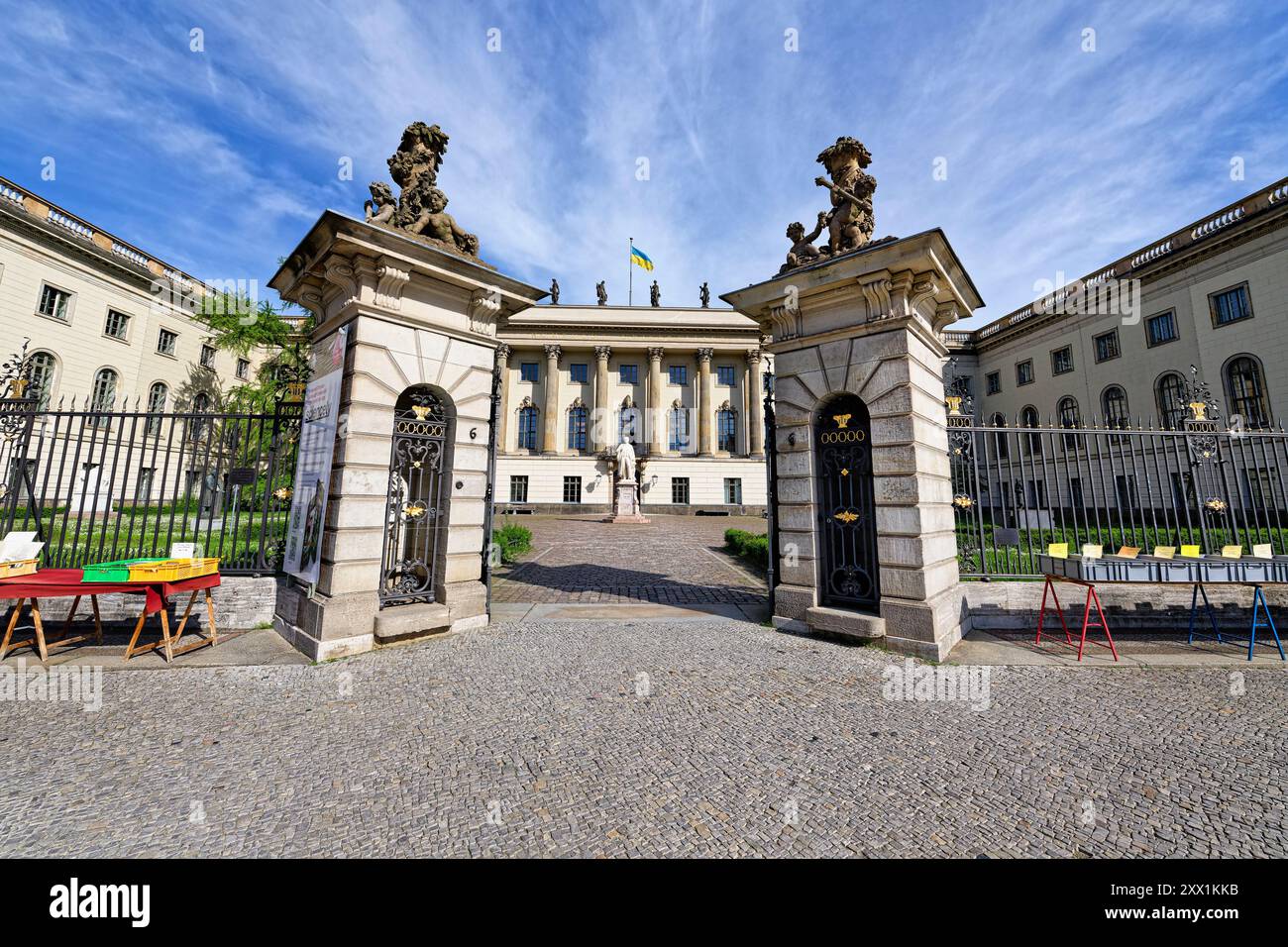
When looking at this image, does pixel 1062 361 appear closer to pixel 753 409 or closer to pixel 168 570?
pixel 753 409

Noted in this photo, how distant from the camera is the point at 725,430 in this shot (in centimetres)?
4231

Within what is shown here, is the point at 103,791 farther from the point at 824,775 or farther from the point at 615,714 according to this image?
the point at 824,775

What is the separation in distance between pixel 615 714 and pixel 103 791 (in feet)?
10.6

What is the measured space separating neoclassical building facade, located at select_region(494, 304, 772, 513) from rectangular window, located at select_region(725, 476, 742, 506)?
80 mm

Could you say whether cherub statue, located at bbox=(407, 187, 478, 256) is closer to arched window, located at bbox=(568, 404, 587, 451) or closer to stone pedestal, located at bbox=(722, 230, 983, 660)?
stone pedestal, located at bbox=(722, 230, 983, 660)

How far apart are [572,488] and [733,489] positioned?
510 inches

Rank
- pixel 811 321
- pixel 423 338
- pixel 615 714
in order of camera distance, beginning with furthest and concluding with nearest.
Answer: pixel 811 321 → pixel 423 338 → pixel 615 714

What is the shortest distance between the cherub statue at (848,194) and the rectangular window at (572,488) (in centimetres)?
3361

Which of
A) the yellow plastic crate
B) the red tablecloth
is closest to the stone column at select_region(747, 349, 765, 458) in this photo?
the yellow plastic crate

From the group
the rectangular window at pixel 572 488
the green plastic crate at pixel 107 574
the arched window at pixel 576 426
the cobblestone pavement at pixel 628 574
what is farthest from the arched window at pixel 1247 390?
the arched window at pixel 576 426

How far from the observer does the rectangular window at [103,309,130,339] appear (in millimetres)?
26172

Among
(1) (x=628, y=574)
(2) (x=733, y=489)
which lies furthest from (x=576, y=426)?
(1) (x=628, y=574)
